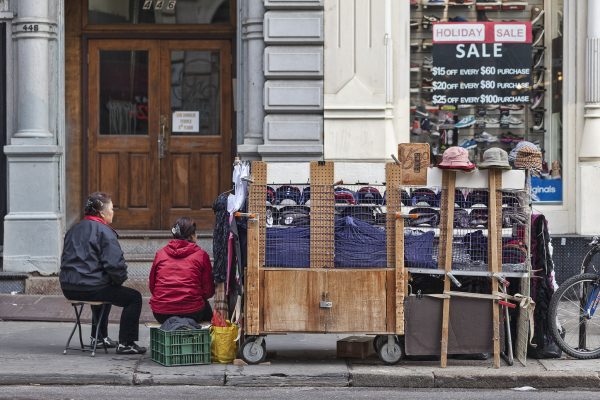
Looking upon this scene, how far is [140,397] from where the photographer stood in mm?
9383

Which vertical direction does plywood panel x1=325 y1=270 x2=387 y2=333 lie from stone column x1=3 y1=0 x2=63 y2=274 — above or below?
below

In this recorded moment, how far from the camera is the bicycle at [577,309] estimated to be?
10695mm

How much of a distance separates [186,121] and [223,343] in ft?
18.6

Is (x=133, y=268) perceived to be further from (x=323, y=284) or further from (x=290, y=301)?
(x=323, y=284)

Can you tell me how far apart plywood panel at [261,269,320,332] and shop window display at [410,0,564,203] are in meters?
5.17

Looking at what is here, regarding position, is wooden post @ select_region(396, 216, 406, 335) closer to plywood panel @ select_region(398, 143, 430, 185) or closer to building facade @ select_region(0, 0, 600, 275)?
plywood panel @ select_region(398, 143, 430, 185)

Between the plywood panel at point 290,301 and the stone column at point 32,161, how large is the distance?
4.98 m

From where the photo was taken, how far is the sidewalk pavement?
995 cm

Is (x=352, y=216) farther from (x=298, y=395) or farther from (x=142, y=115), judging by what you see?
(x=142, y=115)

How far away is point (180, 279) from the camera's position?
10.8 metres

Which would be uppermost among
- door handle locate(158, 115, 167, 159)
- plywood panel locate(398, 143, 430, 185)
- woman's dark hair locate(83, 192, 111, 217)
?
door handle locate(158, 115, 167, 159)

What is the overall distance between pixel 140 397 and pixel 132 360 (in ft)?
4.65

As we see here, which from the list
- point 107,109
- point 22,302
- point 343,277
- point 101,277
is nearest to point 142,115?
point 107,109

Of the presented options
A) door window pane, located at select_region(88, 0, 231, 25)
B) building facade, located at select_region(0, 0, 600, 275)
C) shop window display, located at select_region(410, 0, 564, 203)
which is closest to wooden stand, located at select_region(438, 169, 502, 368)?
building facade, located at select_region(0, 0, 600, 275)
